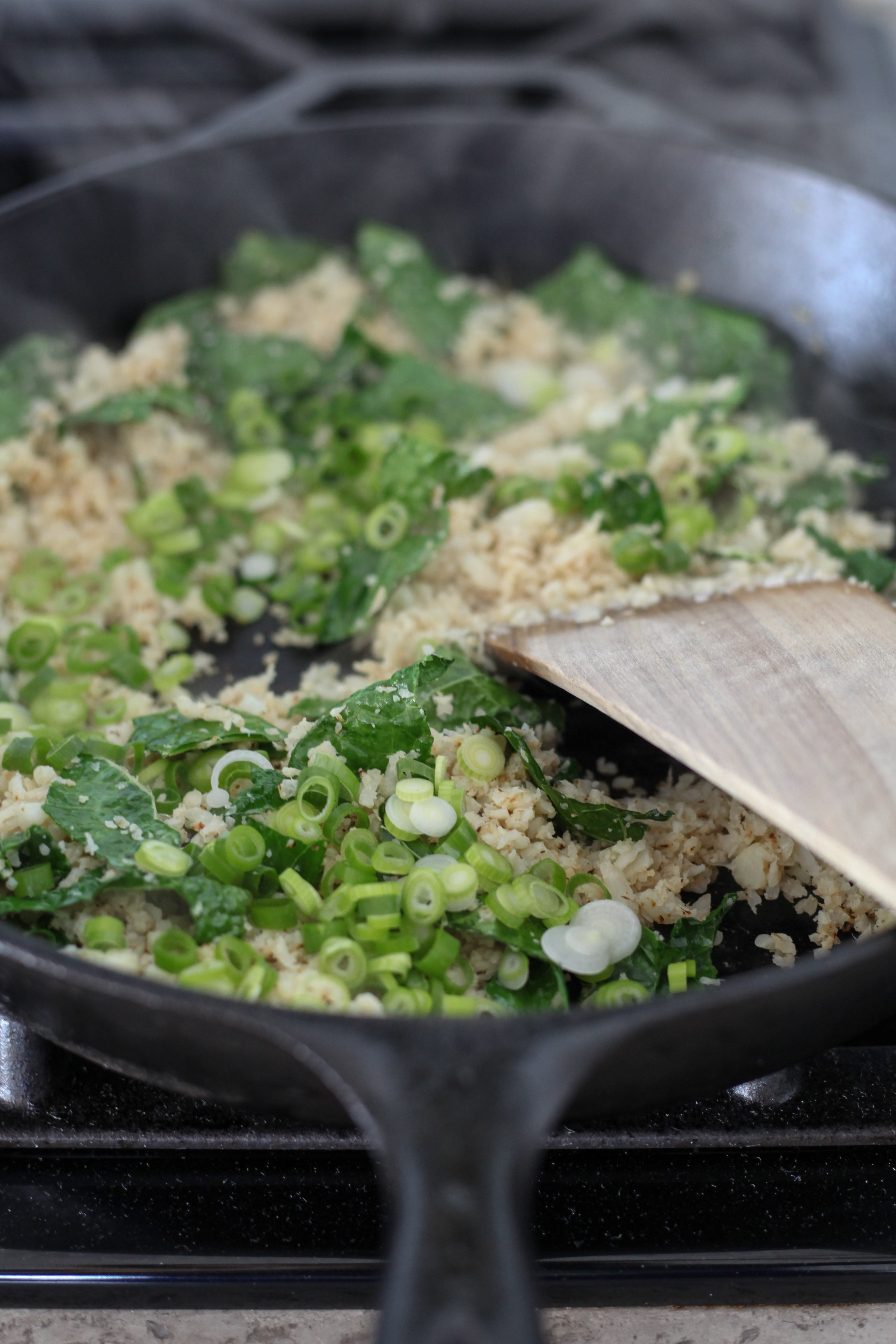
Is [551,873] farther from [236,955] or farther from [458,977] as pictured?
[236,955]

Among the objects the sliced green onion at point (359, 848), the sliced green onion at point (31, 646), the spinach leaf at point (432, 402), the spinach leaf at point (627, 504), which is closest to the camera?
the sliced green onion at point (359, 848)

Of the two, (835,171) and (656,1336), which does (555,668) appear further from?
(835,171)

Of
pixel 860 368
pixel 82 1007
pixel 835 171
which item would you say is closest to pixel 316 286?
pixel 860 368

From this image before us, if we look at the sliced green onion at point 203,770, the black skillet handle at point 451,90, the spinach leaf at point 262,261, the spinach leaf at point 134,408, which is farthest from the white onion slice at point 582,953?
the black skillet handle at point 451,90

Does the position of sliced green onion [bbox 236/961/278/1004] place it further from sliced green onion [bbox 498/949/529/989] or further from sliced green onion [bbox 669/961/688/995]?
sliced green onion [bbox 669/961/688/995]

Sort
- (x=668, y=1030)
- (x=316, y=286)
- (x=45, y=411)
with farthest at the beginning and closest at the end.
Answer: (x=316, y=286)
(x=45, y=411)
(x=668, y=1030)

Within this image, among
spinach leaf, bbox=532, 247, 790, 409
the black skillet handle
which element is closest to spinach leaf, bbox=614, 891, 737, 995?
spinach leaf, bbox=532, 247, 790, 409

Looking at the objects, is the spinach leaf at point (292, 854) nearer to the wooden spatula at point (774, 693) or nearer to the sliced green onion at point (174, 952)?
the sliced green onion at point (174, 952)
